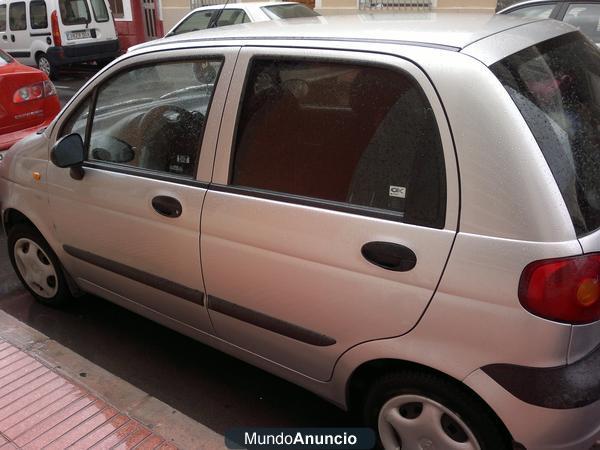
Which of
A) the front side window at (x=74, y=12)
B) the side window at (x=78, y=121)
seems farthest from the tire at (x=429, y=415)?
the front side window at (x=74, y=12)

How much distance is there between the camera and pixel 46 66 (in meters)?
13.2

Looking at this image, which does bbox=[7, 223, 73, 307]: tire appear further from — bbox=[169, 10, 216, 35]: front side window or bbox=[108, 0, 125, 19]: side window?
bbox=[108, 0, 125, 19]: side window

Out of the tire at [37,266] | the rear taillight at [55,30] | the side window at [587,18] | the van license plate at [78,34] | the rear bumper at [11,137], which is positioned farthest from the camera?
the van license plate at [78,34]

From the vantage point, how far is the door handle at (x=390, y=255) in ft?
5.99

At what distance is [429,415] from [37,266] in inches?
101

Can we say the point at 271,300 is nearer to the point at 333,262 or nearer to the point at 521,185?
the point at 333,262

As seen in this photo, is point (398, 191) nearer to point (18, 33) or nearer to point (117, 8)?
point (18, 33)

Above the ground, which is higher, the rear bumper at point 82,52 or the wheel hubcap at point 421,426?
the rear bumper at point 82,52

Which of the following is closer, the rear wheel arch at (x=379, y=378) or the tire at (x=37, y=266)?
the rear wheel arch at (x=379, y=378)

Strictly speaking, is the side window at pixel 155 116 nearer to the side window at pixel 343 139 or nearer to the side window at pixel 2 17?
the side window at pixel 343 139

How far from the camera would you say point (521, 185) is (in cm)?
165

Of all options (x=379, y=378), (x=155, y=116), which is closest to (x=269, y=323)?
(x=379, y=378)

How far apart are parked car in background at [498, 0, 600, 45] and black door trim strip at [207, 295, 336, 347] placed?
4.89 m

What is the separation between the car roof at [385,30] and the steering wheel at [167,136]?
0.31 m
